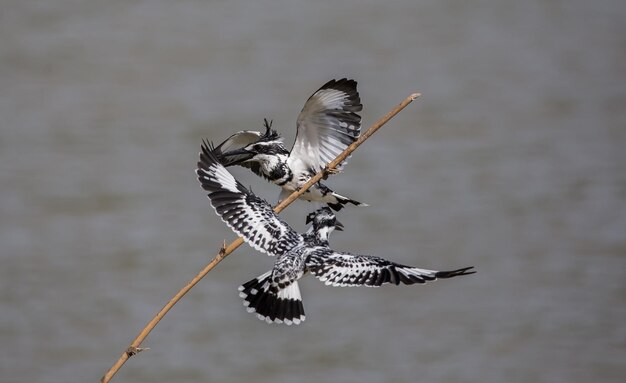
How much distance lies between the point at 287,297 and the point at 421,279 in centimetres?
79

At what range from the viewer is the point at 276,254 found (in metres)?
3.11

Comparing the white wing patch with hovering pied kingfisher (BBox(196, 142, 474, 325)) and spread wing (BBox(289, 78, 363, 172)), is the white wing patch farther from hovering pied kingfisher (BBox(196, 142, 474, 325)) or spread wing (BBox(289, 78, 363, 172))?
spread wing (BBox(289, 78, 363, 172))

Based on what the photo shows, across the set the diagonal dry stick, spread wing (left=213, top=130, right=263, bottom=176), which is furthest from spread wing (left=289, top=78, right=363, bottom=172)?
the diagonal dry stick

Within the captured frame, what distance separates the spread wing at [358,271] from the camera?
273 centimetres

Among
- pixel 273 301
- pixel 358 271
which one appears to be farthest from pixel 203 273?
pixel 273 301

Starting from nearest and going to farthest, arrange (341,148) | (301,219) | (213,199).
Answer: (213,199) → (341,148) → (301,219)

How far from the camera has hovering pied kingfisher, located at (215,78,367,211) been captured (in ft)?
11.5

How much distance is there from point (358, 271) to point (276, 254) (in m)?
0.35

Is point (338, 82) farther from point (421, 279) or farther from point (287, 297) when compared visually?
point (421, 279)

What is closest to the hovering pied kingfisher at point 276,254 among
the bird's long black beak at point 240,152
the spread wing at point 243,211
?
the spread wing at point 243,211

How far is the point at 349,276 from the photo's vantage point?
114 inches

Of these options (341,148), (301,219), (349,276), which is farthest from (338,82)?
(301,219)

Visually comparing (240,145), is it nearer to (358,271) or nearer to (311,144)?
(311,144)

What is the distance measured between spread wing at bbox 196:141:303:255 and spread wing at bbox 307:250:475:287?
14 cm
